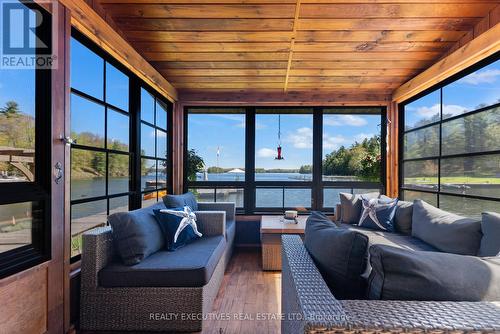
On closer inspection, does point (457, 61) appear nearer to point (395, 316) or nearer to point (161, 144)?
point (395, 316)

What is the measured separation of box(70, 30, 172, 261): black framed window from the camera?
201 cm

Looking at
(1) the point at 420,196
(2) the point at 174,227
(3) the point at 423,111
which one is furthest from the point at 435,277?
(3) the point at 423,111

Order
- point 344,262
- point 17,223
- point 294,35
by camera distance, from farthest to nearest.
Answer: point 294,35 → point 17,223 → point 344,262

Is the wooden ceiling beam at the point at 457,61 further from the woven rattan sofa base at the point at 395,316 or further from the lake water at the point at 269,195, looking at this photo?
the woven rattan sofa base at the point at 395,316

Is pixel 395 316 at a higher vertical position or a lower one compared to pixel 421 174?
lower

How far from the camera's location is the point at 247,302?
2.32 metres

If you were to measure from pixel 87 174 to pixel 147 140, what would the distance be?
111 centimetres

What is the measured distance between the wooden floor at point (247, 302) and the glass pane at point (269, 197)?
1176mm

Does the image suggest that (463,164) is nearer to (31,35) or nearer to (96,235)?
(96,235)

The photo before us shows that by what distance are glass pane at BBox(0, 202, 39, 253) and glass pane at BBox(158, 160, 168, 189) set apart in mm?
1945

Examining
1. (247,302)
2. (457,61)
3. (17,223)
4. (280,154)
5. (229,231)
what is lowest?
(247,302)

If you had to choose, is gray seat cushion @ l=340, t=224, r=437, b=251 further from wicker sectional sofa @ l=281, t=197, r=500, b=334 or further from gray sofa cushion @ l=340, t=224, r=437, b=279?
wicker sectional sofa @ l=281, t=197, r=500, b=334

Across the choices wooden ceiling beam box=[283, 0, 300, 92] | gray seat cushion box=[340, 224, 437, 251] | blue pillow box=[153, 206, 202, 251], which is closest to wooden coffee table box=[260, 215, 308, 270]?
gray seat cushion box=[340, 224, 437, 251]

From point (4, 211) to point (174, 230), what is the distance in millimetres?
1182
